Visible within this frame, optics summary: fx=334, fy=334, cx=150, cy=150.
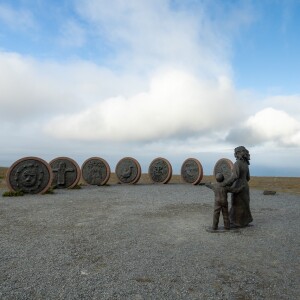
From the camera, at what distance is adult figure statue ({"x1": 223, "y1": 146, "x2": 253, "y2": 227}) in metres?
8.99

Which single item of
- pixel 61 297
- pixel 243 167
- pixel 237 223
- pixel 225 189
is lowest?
pixel 61 297

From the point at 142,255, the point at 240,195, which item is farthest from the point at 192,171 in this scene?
the point at 142,255

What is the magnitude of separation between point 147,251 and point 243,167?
3.92m

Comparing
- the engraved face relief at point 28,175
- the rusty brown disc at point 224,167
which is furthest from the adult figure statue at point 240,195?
the engraved face relief at point 28,175

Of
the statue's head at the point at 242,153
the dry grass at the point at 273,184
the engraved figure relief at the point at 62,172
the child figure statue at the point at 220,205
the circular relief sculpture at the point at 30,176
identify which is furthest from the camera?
the dry grass at the point at 273,184

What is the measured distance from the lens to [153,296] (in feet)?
15.8

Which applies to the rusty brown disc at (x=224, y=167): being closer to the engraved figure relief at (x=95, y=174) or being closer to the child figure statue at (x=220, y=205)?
the engraved figure relief at (x=95, y=174)

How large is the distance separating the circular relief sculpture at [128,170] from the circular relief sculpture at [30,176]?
561 centimetres

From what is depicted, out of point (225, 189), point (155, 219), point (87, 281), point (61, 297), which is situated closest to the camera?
point (61, 297)

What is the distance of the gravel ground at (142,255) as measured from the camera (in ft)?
16.5

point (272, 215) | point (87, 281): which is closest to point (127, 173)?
point (272, 215)

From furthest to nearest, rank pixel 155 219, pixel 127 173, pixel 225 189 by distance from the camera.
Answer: pixel 127 173 → pixel 155 219 → pixel 225 189

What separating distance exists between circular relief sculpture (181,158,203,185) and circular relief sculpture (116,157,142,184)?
2804 mm

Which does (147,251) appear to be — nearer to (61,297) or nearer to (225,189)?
(61,297)
